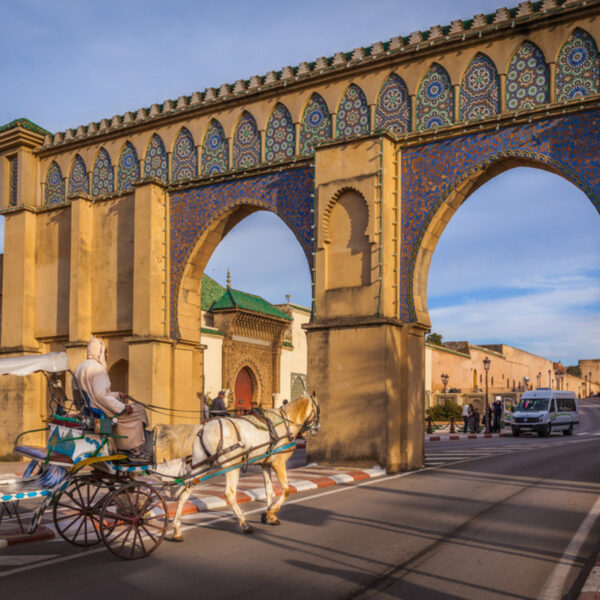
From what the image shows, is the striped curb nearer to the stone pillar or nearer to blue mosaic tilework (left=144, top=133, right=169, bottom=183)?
the stone pillar

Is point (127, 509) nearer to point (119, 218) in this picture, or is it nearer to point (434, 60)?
point (434, 60)

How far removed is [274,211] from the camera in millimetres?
14945

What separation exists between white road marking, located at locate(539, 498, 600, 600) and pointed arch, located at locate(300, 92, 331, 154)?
896 cm

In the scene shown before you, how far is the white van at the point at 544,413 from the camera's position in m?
29.1

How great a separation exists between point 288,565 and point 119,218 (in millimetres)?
A: 12603

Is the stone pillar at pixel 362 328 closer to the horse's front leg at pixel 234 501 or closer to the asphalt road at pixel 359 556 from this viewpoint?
the asphalt road at pixel 359 556

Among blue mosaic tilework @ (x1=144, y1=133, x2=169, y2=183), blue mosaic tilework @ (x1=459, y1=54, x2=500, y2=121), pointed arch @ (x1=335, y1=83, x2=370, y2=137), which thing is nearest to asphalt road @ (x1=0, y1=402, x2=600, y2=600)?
blue mosaic tilework @ (x1=459, y1=54, x2=500, y2=121)

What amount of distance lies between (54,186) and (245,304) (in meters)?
11.2

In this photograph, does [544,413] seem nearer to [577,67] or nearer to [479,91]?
[479,91]

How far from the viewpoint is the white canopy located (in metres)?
7.42

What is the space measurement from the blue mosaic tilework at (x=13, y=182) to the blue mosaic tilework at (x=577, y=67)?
45.1 feet

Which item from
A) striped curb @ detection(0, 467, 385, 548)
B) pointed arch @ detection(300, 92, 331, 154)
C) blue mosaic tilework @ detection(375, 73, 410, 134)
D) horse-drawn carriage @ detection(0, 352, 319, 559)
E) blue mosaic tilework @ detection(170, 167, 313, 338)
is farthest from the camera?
blue mosaic tilework @ detection(170, 167, 313, 338)

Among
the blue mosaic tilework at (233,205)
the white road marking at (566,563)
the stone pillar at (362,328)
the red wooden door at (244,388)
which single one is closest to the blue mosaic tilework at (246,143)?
the blue mosaic tilework at (233,205)

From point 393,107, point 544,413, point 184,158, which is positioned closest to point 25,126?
point 184,158
